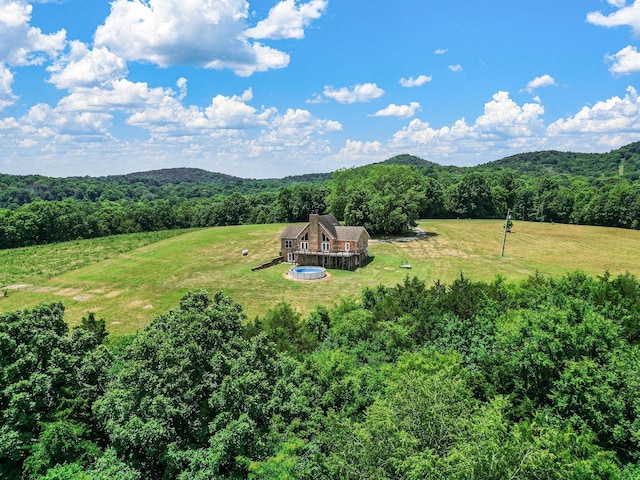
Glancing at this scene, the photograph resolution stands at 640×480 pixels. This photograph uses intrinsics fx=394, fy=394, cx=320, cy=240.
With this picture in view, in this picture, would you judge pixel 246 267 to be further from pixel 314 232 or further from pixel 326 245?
pixel 326 245

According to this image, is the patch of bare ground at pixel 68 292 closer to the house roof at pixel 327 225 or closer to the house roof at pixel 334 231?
the house roof at pixel 334 231

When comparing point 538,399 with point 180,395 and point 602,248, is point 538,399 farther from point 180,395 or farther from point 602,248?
point 602,248

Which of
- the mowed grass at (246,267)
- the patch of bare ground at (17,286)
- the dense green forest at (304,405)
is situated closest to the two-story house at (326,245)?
the mowed grass at (246,267)

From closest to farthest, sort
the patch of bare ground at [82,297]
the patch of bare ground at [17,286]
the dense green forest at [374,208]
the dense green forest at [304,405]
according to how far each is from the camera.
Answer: the dense green forest at [304,405] < the patch of bare ground at [82,297] < the patch of bare ground at [17,286] < the dense green forest at [374,208]

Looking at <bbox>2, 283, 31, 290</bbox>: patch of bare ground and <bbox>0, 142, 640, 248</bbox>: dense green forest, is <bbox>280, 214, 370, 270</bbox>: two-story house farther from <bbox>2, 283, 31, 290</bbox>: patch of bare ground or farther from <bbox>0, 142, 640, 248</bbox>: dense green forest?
<bbox>2, 283, 31, 290</bbox>: patch of bare ground

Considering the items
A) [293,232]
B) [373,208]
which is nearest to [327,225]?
[293,232]

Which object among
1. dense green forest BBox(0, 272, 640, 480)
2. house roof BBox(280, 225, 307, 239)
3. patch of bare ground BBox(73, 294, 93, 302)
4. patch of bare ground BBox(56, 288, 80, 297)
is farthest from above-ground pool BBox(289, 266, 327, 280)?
dense green forest BBox(0, 272, 640, 480)

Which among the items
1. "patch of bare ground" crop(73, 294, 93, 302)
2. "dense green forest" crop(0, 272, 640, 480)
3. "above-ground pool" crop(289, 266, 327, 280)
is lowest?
"patch of bare ground" crop(73, 294, 93, 302)
